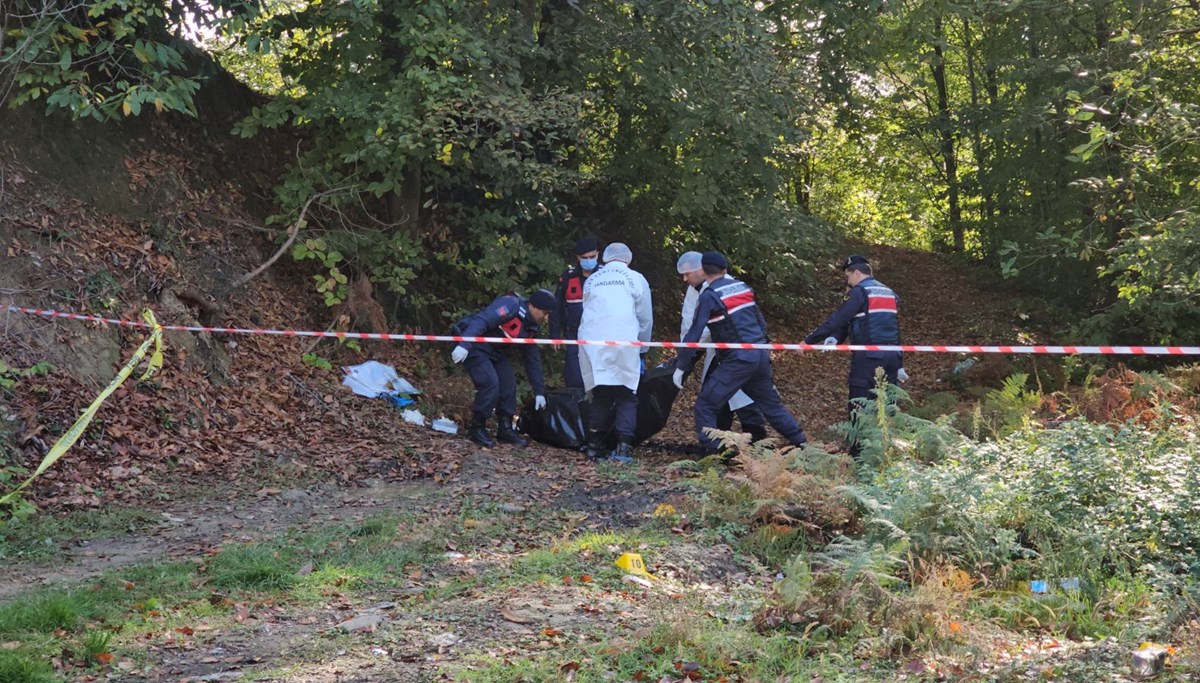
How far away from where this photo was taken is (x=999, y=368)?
48.0 feet

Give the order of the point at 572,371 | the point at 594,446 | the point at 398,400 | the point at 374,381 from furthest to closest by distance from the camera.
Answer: the point at 572,371, the point at 374,381, the point at 398,400, the point at 594,446

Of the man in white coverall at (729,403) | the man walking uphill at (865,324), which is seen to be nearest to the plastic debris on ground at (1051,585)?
the man in white coverall at (729,403)

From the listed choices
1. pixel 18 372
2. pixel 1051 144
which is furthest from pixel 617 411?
pixel 1051 144

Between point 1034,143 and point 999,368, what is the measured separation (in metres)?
4.01

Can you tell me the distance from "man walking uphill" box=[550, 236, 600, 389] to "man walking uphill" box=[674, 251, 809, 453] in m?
2.29

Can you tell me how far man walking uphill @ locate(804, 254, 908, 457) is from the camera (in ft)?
33.0

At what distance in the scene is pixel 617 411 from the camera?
1043cm

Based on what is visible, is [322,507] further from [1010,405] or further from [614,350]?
[1010,405]

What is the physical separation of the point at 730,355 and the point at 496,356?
2.54 metres

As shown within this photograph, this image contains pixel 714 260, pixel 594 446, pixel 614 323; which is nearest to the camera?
pixel 714 260

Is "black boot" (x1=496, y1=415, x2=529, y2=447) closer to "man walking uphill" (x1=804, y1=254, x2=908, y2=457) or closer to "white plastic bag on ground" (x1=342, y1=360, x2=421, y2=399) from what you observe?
"white plastic bag on ground" (x1=342, y1=360, x2=421, y2=399)

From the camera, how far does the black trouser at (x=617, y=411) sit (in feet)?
33.9

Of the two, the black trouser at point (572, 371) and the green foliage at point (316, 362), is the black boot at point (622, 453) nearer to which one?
the black trouser at point (572, 371)

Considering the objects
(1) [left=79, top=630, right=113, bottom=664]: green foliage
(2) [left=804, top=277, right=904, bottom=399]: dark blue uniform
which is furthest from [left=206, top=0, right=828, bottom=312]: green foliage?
(1) [left=79, top=630, right=113, bottom=664]: green foliage
